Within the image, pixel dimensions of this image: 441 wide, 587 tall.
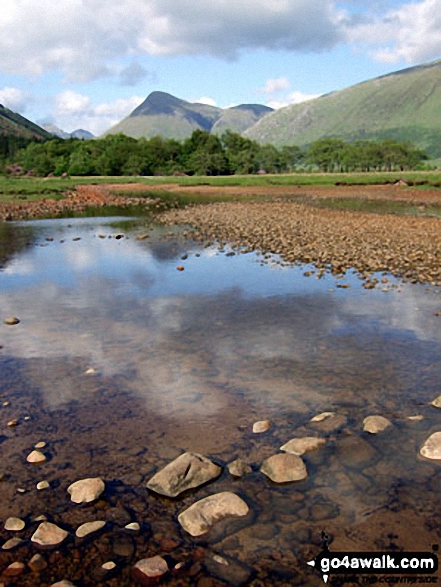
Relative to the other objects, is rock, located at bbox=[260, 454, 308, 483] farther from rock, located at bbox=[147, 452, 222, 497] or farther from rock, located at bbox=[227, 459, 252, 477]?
rock, located at bbox=[147, 452, 222, 497]

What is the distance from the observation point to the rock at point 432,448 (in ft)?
22.5

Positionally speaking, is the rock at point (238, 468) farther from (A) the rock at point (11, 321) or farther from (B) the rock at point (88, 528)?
(A) the rock at point (11, 321)

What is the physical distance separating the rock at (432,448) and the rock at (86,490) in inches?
172

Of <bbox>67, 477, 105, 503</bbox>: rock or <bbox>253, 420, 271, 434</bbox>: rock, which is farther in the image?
<bbox>253, 420, 271, 434</bbox>: rock

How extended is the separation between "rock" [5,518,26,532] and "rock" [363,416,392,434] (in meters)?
4.89

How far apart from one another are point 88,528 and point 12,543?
2.59 feet

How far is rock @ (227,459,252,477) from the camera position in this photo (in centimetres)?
658

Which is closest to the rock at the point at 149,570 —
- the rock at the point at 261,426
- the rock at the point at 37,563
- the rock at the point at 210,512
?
the rock at the point at 210,512

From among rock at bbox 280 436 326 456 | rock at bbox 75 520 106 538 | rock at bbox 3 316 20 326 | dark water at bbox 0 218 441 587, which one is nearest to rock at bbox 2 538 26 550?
dark water at bbox 0 218 441 587

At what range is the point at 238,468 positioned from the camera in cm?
664

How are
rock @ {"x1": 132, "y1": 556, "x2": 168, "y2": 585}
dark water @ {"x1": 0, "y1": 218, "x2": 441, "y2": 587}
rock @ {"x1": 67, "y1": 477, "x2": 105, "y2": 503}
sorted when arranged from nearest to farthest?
rock @ {"x1": 132, "y1": 556, "x2": 168, "y2": 585}, dark water @ {"x1": 0, "y1": 218, "x2": 441, "y2": 587}, rock @ {"x1": 67, "y1": 477, "x2": 105, "y2": 503}

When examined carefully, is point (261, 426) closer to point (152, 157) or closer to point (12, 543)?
point (12, 543)

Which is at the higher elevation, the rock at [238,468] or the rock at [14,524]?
the rock at [14,524]

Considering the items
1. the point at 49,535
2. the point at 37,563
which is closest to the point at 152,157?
the point at 49,535
